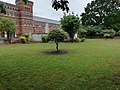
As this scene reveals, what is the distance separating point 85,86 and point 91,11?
39.1 m

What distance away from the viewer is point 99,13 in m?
42.5

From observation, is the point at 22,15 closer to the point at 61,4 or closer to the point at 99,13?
Answer: the point at 99,13

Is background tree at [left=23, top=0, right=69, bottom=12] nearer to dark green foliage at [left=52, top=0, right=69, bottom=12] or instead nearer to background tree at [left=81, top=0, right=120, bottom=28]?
dark green foliage at [left=52, top=0, right=69, bottom=12]

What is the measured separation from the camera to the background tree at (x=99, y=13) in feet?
133

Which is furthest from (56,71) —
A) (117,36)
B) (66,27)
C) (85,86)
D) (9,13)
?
(9,13)

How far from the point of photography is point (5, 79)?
6078mm

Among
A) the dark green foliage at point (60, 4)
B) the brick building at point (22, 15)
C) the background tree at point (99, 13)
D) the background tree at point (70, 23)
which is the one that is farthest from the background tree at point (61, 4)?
the brick building at point (22, 15)

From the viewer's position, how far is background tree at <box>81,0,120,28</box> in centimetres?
4044

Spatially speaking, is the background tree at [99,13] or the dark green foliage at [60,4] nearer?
the dark green foliage at [60,4]

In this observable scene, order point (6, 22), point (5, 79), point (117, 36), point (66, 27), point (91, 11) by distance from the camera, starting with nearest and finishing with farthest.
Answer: point (5, 79)
point (66, 27)
point (6, 22)
point (117, 36)
point (91, 11)

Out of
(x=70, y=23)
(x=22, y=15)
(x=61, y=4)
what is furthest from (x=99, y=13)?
(x=61, y=4)

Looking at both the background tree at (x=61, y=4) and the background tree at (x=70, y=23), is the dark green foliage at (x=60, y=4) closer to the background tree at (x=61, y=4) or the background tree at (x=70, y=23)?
the background tree at (x=61, y=4)

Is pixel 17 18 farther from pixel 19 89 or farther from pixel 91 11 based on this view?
pixel 19 89

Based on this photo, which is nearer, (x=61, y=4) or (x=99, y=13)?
(x=61, y=4)
